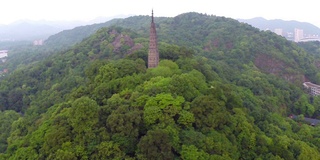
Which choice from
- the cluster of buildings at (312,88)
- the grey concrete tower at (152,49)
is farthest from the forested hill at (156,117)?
the cluster of buildings at (312,88)

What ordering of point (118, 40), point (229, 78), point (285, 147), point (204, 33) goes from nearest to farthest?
point (285, 147)
point (229, 78)
point (118, 40)
point (204, 33)

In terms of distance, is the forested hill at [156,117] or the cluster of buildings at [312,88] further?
the cluster of buildings at [312,88]

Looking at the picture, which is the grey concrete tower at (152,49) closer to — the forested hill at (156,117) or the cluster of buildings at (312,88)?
the forested hill at (156,117)

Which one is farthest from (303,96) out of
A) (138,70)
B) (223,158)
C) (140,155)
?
(140,155)

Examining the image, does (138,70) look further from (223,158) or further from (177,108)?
(223,158)

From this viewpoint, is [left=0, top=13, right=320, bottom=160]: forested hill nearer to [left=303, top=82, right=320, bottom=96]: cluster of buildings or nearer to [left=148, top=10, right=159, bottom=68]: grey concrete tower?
[left=148, top=10, right=159, bottom=68]: grey concrete tower

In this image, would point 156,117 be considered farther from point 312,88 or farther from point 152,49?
point 312,88

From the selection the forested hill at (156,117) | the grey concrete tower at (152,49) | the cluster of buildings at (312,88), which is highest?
Answer: the grey concrete tower at (152,49)

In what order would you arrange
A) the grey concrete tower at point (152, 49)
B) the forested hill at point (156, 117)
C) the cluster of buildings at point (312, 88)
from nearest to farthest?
the forested hill at point (156, 117)
the grey concrete tower at point (152, 49)
the cluster of buildings at point (312, 88)

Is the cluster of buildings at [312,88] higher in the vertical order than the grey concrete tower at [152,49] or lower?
lower

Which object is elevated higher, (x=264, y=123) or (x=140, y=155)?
(x=140, y=155)

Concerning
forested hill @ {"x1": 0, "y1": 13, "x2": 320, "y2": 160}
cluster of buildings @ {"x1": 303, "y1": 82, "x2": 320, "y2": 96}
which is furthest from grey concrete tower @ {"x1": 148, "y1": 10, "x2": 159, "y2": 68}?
cluster of buildings @ {"x1": 303, "y1": 82, "x2": 320, "y2": 96}
